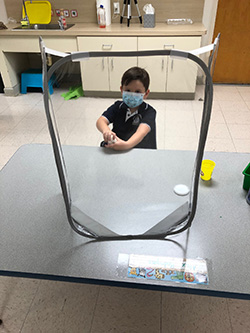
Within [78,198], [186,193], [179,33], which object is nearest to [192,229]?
[186,193]

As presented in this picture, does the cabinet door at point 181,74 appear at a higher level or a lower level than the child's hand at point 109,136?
higher

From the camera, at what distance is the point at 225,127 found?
9.45 ft

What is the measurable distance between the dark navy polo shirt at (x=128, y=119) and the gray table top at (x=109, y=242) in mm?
178

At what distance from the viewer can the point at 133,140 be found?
Result: 3.99ft

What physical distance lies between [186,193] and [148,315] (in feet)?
2.04

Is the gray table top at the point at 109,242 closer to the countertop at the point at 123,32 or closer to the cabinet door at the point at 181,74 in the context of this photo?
the cabinet door at the point at 181,74

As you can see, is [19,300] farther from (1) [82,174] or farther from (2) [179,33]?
(2) [179,33]

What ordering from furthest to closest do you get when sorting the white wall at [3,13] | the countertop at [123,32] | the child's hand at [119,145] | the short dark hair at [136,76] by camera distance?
1. the white wall at [3,13]
2. the countertop at [123,32]
3. the child's hand at [119,145]
4. the short dark hair at [136,76]

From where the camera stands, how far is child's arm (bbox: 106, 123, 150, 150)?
44.3 inches

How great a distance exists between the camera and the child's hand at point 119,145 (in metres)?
1.24

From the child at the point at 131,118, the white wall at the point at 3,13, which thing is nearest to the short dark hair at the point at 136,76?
the child at the point at 131,118

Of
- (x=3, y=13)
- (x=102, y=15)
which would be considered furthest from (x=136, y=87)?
Answer: (x=3, y=13)

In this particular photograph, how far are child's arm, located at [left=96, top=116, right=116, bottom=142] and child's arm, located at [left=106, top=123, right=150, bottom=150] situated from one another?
0.04 m

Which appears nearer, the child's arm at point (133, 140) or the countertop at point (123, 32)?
the child's arm at point (133, 140)
